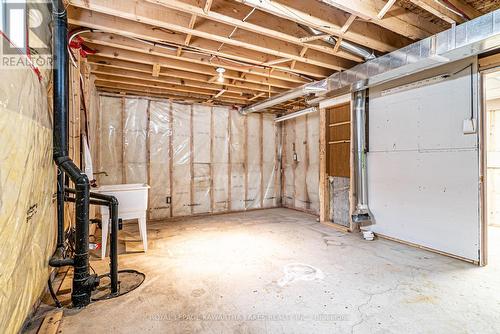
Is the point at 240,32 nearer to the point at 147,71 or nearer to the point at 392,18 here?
the point at 392,18

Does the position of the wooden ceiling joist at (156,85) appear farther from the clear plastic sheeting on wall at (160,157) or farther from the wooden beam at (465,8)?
the wooden beam at (465,8)

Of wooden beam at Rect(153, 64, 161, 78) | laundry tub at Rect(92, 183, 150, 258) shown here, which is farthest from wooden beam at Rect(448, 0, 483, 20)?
laundry tub at Rect(92, 183, 150, 258)

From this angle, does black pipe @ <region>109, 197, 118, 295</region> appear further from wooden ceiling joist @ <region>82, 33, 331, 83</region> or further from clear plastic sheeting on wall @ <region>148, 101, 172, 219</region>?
clear plastic sheeting on wall @ <region>148, 101, 172, 219</region>

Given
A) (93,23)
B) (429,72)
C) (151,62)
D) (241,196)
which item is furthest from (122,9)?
(241,196)

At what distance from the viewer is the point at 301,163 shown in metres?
5.98

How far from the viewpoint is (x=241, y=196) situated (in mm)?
5980

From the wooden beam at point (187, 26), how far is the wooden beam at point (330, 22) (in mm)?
577

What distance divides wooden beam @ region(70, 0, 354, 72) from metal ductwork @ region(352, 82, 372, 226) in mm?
687

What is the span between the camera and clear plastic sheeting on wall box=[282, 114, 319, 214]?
18.4 ft

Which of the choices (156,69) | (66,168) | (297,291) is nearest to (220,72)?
(156,69)

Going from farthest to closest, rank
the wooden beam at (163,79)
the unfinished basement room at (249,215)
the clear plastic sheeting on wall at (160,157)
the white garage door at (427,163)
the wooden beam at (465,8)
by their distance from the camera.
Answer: the clear plastic sheeting on wall at (160,157)
the wooden beam at (163,79)
the white garage door at (427,163)
the wooden beam at (465,8)
the unfinished basement room at (249,215)

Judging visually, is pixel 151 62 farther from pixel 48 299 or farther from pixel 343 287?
pixel 343 287

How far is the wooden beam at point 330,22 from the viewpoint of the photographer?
217 cm

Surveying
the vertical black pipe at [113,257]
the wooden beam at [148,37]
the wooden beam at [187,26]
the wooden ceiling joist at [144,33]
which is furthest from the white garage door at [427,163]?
the vertical black pipe at [113,257]
